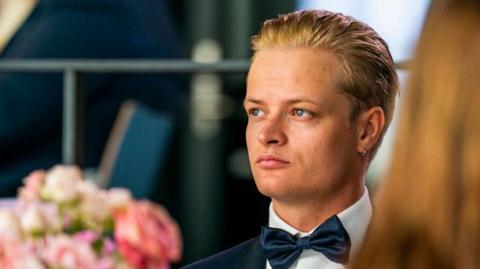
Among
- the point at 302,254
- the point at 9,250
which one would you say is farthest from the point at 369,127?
the point at 9,250

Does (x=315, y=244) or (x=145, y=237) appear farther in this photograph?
(x=145, y=237)

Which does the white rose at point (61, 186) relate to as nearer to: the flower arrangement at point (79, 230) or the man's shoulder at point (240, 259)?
the flower arrangement at point (79, 230)

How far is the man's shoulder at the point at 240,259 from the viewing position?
1507 mm

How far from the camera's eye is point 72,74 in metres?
2.71

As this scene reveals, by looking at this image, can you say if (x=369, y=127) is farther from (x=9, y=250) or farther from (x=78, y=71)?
(x=78, y=71)

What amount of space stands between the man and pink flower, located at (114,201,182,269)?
36 cm

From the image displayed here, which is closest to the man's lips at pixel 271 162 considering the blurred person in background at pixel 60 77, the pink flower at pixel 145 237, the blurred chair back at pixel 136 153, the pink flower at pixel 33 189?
the pink flower at pixel 145 237

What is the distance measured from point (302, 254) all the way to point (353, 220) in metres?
0.07

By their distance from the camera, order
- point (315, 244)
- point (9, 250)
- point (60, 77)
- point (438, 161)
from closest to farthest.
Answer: point (438, 161)
point (315, 244)
point (9, 250)
point (60, 77)

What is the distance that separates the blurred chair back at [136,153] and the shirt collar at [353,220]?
114cm

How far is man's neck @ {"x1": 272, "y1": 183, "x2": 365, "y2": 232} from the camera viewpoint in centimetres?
147

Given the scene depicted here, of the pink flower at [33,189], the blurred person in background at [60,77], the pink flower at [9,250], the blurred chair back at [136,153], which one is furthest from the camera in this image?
the blurred person in background at [60,77]

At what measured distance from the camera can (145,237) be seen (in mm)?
1821

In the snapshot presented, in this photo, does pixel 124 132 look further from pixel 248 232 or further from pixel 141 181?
pixel 248 232
